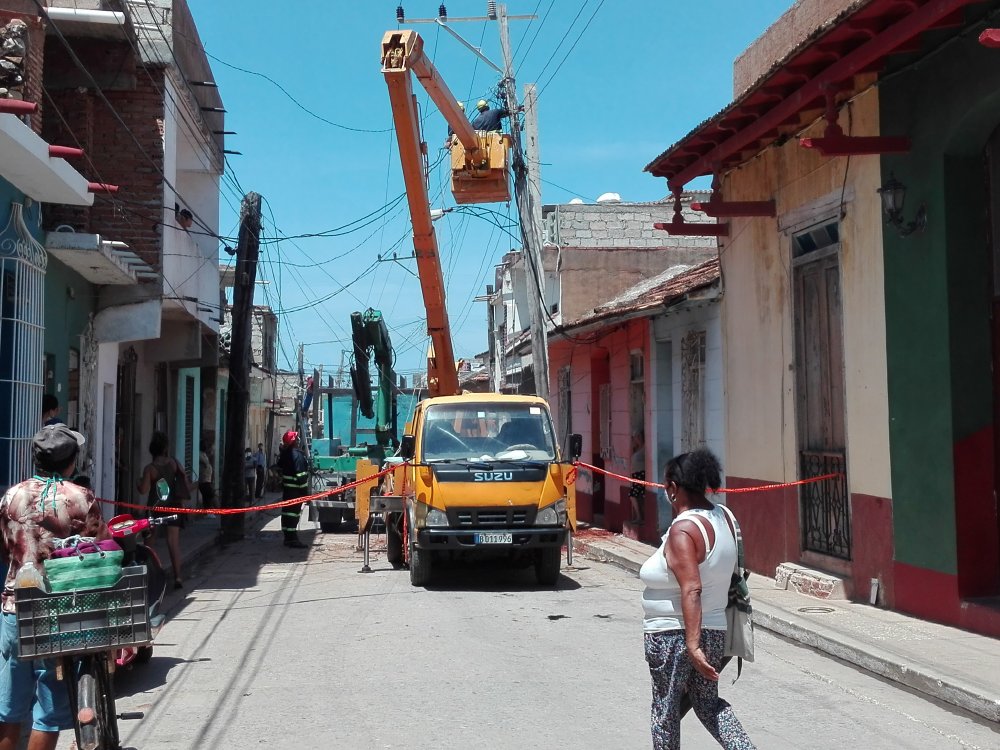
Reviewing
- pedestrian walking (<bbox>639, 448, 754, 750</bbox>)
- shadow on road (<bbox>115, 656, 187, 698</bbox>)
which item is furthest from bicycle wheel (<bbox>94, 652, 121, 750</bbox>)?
pedestrian walking (<bbox>639, 448, 754, 750</bbox>)

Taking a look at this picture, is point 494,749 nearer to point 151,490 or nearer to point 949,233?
point 949,233

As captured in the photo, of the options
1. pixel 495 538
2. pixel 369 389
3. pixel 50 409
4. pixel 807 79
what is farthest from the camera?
pixel 369 389

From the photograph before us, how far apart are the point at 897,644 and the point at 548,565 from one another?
189 inches

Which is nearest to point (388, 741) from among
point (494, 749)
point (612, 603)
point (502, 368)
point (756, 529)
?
point (494, 749)

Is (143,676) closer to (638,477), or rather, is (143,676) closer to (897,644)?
(897,644)

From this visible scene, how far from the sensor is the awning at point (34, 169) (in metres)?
8.95

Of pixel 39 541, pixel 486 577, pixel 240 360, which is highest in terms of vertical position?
pixel 240 360

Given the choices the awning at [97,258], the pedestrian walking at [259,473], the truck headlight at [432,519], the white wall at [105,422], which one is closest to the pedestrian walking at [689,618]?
the truck headlight at [432,519]

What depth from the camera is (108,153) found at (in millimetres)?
14586

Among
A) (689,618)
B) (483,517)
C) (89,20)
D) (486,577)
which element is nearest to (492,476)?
(483,517)

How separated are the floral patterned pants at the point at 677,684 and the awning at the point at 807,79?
204 inches

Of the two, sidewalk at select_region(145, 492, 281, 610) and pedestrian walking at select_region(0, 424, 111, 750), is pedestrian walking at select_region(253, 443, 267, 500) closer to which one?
sidewalk at select_region(145, 492, 281, 610)

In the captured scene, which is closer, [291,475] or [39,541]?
[39,541]

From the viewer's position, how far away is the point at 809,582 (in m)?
10.7
